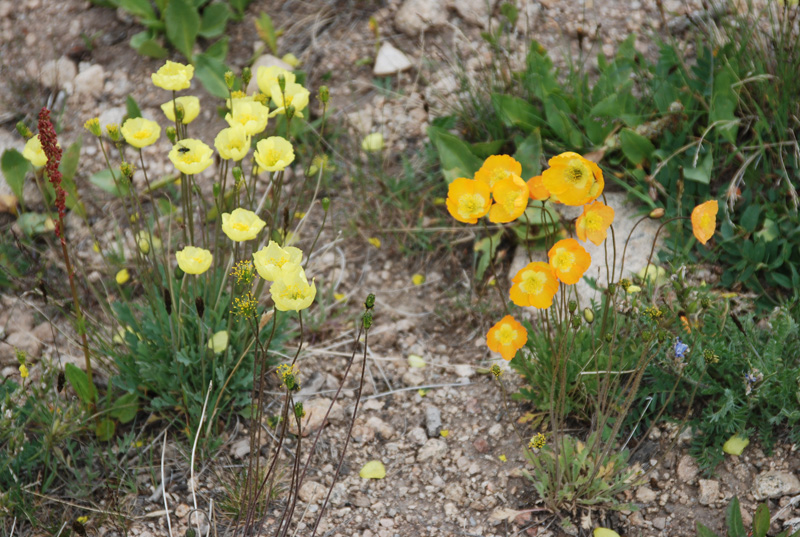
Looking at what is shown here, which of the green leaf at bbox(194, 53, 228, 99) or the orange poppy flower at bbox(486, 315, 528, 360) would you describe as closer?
the orange poppy flower at bbox(486, 315, 528, 360)

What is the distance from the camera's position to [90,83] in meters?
3.42

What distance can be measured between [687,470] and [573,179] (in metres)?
1.03

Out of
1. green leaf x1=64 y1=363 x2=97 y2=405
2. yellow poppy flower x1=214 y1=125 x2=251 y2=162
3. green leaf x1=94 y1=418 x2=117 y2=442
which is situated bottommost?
green leaf x1=94 y1=418 x2=117 y2=442

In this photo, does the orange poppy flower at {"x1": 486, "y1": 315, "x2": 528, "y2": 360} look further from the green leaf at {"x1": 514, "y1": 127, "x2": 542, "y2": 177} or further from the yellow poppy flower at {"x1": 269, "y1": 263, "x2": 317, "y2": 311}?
the green leaf at {"x1": 514, "y1": 127, "x2": 542, "y2": 177}

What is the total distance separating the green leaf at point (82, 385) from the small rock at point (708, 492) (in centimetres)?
188

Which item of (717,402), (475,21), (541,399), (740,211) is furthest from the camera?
(475,21)

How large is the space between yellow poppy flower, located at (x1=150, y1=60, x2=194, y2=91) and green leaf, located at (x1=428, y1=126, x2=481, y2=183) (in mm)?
1075

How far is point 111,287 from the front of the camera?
9.11 feet

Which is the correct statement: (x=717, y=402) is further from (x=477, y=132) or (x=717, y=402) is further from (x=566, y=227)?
(x=477, y=132)

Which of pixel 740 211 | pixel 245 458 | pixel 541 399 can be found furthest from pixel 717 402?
pixel 245 458

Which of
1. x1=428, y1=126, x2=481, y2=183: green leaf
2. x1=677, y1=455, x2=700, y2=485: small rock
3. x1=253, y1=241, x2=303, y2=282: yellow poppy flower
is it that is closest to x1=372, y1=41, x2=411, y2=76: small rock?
x1=428, y1=126, x2=481, y2=183: green leaf

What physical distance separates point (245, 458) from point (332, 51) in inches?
85.6

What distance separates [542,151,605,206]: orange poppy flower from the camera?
1602 millimetres

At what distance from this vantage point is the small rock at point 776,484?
1.93 metres
